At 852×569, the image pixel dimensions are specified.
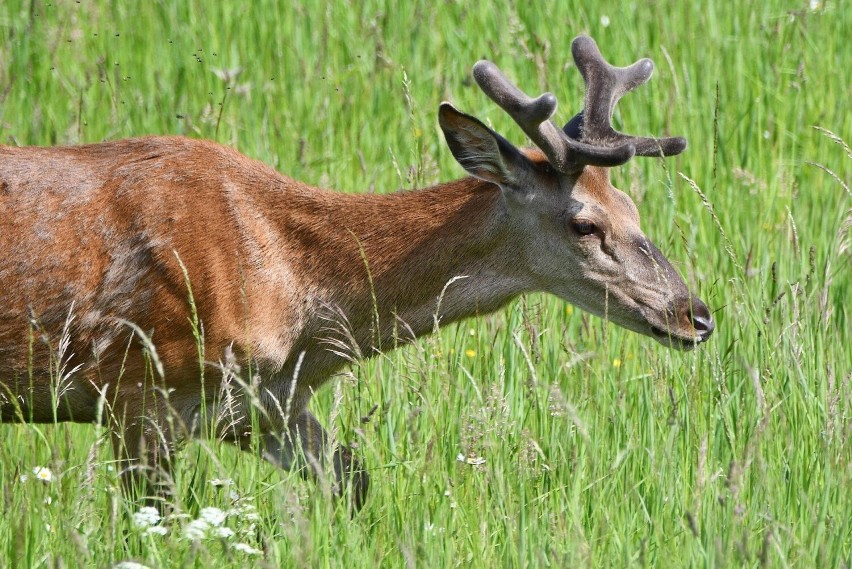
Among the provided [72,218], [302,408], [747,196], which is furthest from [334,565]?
[747,196]

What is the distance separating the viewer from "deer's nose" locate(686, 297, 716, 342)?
534 centimetres

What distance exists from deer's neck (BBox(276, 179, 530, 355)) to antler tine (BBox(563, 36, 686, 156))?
1.50ft

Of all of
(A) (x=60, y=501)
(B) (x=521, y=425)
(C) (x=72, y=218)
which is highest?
(C) (x=72, y=218)

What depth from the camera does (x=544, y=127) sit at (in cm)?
525

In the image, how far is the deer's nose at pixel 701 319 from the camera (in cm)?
534

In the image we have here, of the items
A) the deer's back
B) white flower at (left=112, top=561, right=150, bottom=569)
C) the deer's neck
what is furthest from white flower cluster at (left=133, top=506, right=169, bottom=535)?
the deer's neck

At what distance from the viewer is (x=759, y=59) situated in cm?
848

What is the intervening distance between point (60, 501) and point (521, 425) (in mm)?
2057

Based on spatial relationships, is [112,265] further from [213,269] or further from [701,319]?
[701,319]

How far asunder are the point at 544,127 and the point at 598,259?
1.84 feet

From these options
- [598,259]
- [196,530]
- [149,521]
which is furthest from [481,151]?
[196,530]

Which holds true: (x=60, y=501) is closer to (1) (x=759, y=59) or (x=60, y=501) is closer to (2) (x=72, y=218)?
(2) (x=72, y=218)

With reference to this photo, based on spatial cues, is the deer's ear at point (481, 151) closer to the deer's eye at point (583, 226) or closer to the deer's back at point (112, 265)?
A: the deer's eye at point (583, 226)

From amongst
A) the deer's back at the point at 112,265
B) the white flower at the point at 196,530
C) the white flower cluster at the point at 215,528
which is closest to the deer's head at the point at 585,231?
the deer's back at the point at 112,265
